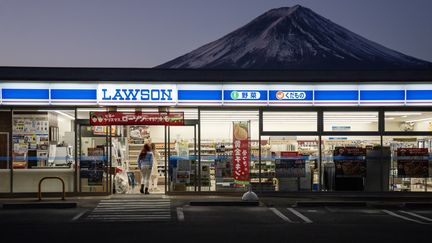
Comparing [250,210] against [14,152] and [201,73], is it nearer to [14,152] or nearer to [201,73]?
[201,73]

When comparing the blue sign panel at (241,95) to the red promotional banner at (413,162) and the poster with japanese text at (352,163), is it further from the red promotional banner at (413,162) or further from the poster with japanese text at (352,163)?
the red promotional banner at (413,162)

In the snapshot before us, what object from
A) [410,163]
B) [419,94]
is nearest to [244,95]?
[419,94]

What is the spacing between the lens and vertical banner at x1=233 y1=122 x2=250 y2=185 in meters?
20.2

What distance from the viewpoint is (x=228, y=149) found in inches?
797

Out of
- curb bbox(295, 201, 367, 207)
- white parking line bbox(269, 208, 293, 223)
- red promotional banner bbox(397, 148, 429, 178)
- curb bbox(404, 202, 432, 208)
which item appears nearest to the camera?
white parking line bbox(269, 208, 293, 223)

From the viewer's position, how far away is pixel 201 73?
19594mm

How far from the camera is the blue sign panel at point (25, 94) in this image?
19141mm

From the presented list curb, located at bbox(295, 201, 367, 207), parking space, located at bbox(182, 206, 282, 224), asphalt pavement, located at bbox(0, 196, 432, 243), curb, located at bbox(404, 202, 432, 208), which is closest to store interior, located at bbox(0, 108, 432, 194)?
asphalt pavement, located at bbox(0, 196, 432, 243)

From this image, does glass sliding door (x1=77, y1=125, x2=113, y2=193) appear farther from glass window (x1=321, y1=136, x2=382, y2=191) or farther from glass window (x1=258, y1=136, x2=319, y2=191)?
glass window (x1=321, y1=136, x2=382, y2=191)

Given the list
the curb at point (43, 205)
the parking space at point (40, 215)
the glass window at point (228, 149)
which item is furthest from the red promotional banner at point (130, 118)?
→ the parking space at point (40, 215)

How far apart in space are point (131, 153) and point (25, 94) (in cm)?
406

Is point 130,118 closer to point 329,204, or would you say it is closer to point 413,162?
point 329,204

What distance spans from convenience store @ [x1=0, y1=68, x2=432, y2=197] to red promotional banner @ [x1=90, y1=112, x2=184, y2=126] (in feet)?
0.11

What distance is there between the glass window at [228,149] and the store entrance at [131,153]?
0.47 meters
